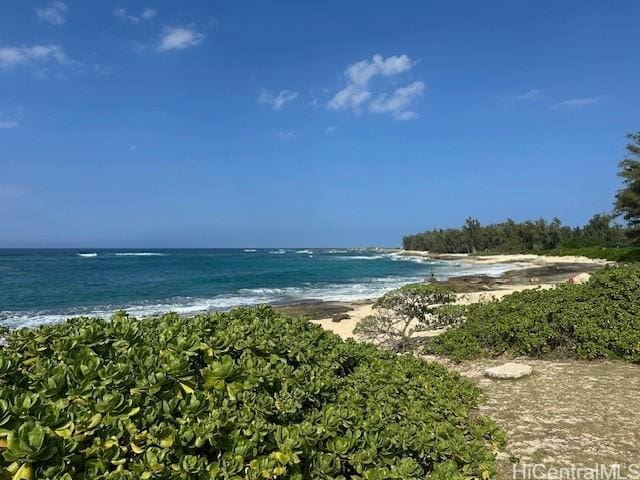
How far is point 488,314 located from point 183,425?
8544 mm

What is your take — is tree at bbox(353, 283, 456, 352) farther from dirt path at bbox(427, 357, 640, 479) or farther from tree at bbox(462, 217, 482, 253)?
tree at bbox(462, 217, 482, 253)

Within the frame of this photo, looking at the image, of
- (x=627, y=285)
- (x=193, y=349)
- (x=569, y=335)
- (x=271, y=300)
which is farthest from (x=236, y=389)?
(x=271, y=300)

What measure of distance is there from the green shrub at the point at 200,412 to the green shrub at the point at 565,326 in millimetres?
5338

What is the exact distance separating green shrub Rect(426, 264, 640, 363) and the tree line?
140ft

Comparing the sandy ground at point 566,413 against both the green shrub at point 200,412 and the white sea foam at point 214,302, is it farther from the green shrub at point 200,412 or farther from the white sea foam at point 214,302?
the white sea foam at point 214,302

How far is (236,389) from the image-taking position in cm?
262

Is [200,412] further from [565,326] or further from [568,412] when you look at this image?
→ [565,326]

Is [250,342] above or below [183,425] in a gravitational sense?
above

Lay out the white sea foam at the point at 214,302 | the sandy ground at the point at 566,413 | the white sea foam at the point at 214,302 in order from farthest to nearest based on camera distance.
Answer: the white sea foam at the point at 214,302 < the white sea foam at the point at 214,302 < the sandy ground at the point at 566,413

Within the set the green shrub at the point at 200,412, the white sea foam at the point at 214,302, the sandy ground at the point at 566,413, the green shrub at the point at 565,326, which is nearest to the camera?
the green shrub at the point at 200,412

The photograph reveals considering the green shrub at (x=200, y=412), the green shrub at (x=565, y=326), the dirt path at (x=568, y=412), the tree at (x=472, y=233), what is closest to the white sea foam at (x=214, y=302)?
the green shrub at (x=565, y=326)

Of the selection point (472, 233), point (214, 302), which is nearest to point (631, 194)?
point (214, 302)

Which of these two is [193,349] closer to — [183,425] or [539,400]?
[183,425]

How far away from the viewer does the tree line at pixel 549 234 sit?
46.7m
